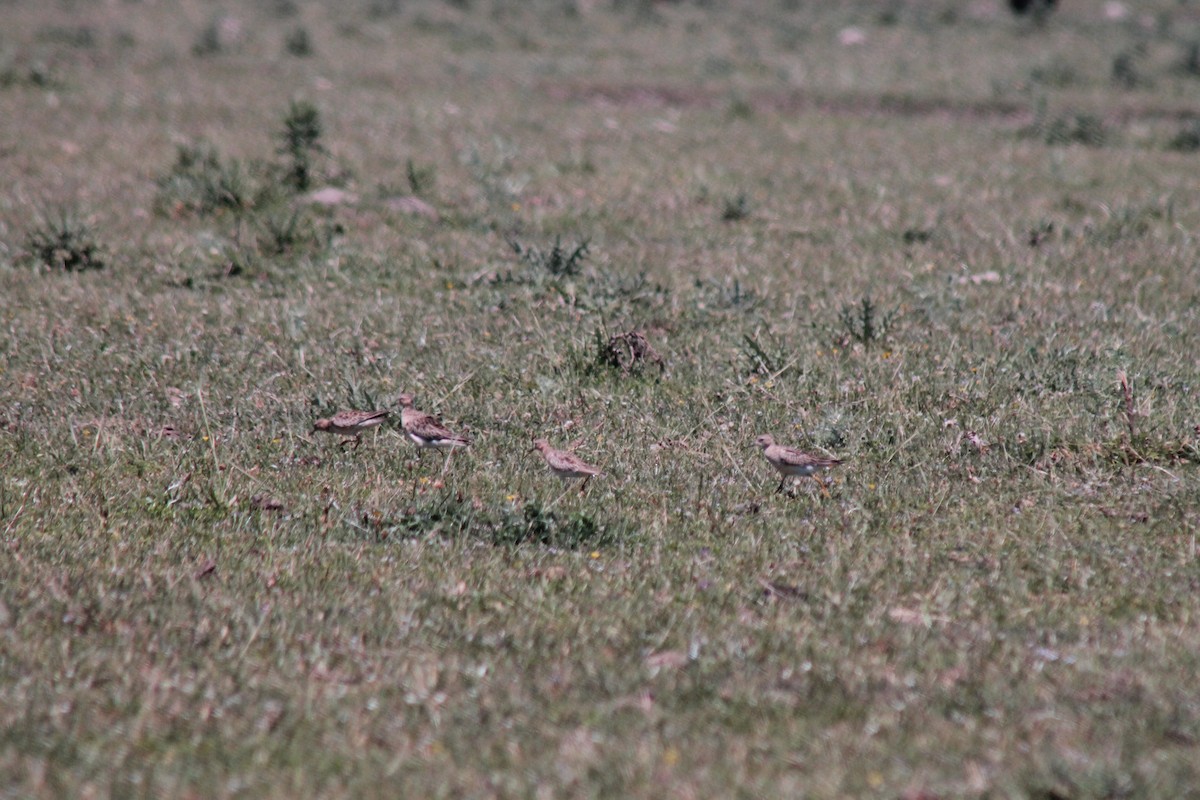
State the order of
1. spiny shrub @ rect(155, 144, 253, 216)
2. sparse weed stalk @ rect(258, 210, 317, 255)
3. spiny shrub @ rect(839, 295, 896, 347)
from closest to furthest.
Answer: spiny shrub @ rect(839, 295, 896, 347) → sparse weed stalk @ rect(258, 210, 317, 255) → spiny shrub @ rect(155, 144, 253, 216)

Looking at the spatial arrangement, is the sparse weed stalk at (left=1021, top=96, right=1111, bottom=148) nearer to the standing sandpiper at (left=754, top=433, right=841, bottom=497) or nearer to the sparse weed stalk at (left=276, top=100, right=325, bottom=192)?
the sparse weed stalk at (left=276, top=100, right=325, bottom=192)

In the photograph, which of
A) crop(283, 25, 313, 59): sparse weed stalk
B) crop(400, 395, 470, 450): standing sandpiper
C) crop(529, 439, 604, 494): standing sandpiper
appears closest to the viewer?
crop(529, 439, 604, 494): standing sandpiper

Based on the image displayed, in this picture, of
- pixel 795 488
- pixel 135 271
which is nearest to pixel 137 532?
pixel 795 488

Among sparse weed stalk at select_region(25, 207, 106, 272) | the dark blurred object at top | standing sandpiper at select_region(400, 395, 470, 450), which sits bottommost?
sparse weed stalk at select_region(25, 207, 106, 272)

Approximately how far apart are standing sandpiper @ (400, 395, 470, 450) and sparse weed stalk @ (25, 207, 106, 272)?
19.1ft

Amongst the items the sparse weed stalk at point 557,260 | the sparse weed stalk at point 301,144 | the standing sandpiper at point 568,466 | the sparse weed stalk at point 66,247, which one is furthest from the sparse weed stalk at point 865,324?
the sparse weed stalk at point 301,144

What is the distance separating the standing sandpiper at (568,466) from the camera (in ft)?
24.4

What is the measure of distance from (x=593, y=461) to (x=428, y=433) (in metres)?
1.02

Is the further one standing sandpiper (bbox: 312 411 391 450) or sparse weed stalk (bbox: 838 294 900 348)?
sparse weed stalk (bbox: 838 294 900 348)

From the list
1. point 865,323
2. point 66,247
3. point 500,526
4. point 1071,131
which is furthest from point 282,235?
point 1071,131

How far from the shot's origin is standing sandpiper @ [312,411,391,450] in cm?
820

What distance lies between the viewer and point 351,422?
8180 mm

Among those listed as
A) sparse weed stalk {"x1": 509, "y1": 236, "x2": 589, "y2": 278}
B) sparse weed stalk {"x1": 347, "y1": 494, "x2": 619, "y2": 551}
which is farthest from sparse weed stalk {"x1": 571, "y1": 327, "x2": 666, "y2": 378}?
sparse weed stalk {"x1": 347, "y1": 494, "x2": 619, "y2": 551}

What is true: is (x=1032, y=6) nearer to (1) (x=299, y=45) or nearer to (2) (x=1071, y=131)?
(2) (x=1071, y=131)
